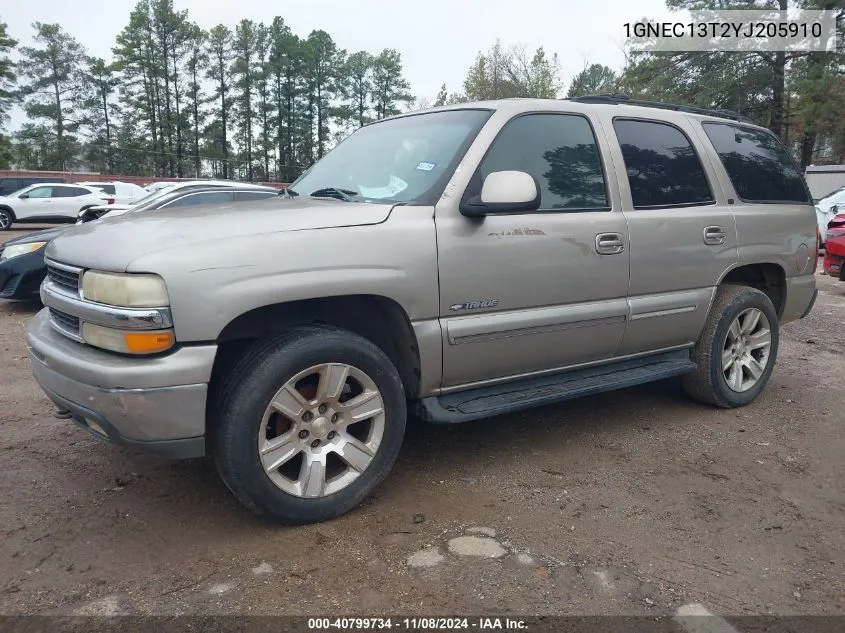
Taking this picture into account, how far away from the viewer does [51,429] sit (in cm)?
390

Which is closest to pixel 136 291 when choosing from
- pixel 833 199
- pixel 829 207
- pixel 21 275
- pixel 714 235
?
pixel 714 235

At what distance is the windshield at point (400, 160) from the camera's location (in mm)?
3244

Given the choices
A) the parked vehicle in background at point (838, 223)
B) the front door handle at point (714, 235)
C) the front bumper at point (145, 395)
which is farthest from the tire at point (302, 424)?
the parked vehicle in background at point (838, 223)

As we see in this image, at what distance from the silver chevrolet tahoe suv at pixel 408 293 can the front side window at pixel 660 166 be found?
1 cm

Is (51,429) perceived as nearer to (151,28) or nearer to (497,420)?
(497,420)

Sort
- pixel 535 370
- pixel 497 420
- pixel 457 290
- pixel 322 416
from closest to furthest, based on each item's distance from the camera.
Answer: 1. pixel 322 416
2. pixel 457 290
3. pixel 535 370
4. pixel 497 420

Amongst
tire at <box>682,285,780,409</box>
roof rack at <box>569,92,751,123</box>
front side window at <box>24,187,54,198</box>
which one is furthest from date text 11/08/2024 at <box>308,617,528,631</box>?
front side window at <box>24,187,54,198</box>

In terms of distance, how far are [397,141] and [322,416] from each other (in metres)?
1.71

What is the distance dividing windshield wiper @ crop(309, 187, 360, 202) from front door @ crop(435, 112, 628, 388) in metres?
0.60

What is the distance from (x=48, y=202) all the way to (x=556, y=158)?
22200mm

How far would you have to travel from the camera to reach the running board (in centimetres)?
317

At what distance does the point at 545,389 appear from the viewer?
11.5 feet

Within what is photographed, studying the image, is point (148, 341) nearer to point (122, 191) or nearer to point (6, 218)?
point (6, 218)

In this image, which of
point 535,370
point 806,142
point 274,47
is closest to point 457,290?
point 535,370
